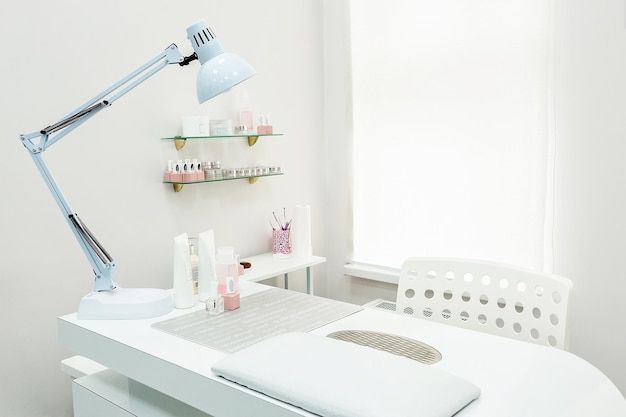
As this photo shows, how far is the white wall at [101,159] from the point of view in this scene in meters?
1.91

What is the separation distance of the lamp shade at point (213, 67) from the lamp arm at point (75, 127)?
3.7 inches

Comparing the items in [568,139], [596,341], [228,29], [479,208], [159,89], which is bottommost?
[596,341]

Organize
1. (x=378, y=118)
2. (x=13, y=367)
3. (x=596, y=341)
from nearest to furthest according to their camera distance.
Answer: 1. (x=13, y=367)
2. (x=596, y=341)
3. (x=378, y=118)

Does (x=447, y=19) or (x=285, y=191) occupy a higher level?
(x=447, y=19)

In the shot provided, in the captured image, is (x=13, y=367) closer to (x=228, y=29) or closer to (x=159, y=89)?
(x=159, y=89)

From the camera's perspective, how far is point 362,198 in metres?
3.02

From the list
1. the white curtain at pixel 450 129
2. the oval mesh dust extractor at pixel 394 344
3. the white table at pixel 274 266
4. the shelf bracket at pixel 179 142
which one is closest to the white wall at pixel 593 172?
the white curtain at pixel 450 129

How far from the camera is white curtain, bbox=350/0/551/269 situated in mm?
2396

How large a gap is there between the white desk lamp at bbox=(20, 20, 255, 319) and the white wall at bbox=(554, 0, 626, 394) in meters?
1.45

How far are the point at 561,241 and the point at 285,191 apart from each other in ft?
4.37

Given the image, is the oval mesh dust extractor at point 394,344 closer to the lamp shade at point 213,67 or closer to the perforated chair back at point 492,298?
the perforated chair back at point 492,298

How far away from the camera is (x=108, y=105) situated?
1542 millimetres

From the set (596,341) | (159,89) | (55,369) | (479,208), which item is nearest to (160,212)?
(159,89)

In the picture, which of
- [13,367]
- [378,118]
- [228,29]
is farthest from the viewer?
[378,118]
